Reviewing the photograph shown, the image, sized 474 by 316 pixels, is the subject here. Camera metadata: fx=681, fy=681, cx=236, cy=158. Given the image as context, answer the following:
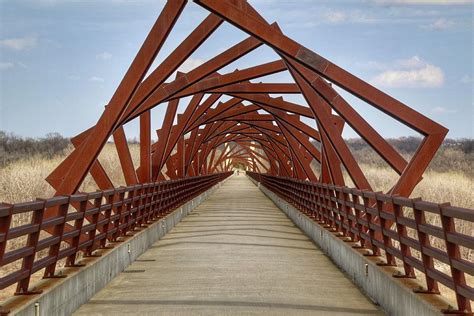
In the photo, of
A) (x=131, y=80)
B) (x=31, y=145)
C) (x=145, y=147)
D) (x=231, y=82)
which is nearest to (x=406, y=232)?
(x=131, y=80)

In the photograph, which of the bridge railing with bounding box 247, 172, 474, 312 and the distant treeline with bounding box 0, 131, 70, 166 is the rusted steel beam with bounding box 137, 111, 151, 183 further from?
the distant treeline with bounding box 0, 131, 70, 166

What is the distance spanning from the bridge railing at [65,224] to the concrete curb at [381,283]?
411 cm

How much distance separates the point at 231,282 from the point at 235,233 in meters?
8.28

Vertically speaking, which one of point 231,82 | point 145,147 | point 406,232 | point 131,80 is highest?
point 231,82

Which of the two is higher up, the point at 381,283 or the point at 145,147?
the point at 145,147

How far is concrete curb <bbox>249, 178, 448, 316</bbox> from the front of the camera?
722 centimetres

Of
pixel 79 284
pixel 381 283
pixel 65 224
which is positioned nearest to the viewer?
pixel 79 284

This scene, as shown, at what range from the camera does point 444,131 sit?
14.4 metres

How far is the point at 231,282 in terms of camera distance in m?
10.5

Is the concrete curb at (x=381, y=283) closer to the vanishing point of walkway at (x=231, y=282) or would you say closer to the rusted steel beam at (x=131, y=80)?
the vanishing point of walkway at (x=231, y=282)

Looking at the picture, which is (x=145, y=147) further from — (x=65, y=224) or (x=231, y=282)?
(x=231, y=282)

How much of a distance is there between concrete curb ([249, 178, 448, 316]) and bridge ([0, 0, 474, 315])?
26 mm

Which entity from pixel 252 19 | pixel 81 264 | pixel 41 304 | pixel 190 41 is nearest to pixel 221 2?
pixel 252 19

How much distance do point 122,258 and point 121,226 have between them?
155 cm
